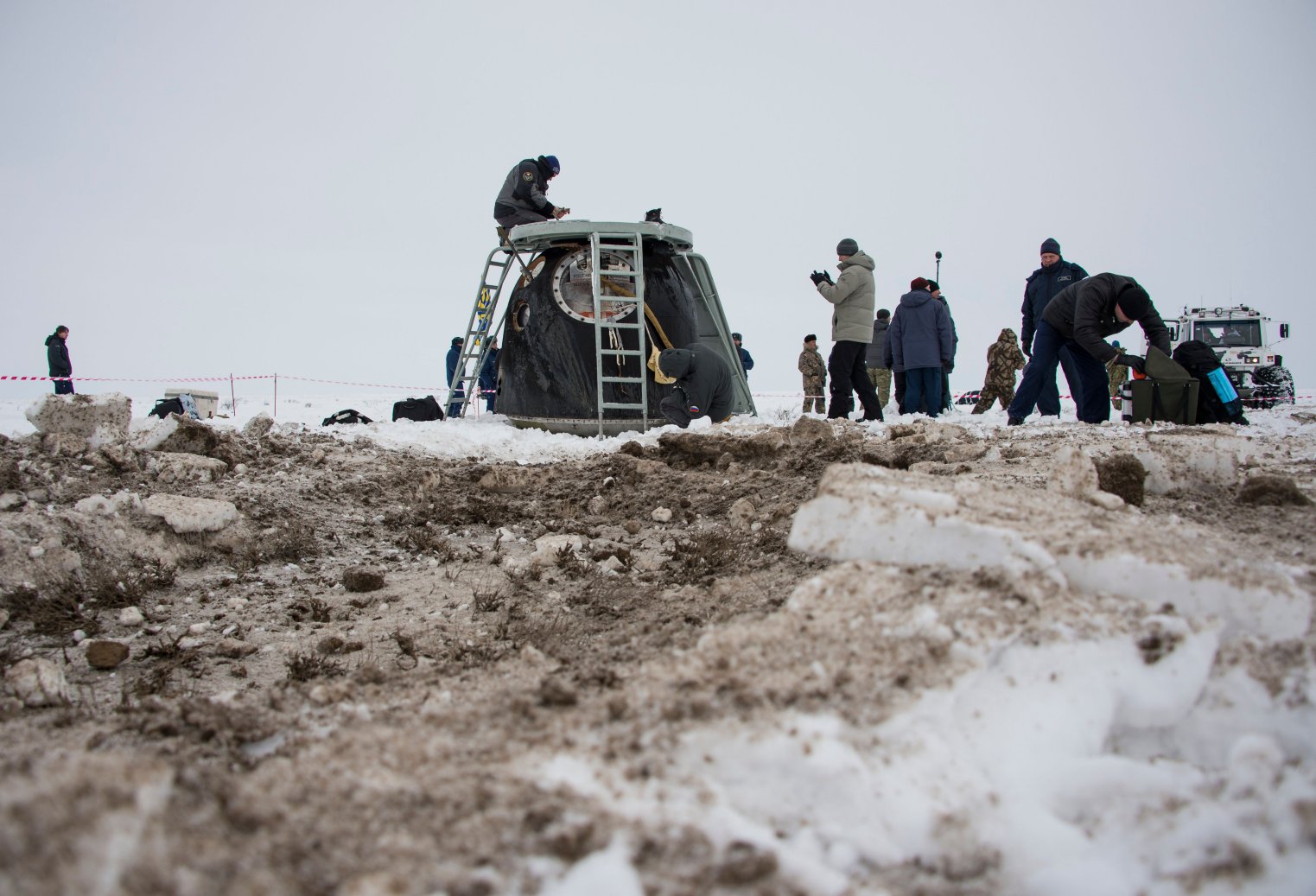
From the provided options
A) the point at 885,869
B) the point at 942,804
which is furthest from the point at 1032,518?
the point at 885,869

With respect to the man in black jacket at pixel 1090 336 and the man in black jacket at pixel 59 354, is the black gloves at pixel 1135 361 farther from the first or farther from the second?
the man in black jacket at pixel 59 354

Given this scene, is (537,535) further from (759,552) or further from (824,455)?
(824,455)

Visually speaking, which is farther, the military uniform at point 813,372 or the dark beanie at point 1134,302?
the military uniform at point 813,372

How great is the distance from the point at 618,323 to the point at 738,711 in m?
7.45

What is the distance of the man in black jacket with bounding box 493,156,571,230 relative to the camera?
9906 millimetres

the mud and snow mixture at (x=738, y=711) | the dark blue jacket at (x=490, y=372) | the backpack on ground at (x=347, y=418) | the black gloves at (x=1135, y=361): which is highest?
the dark blue jacket at (x=490, y=372)

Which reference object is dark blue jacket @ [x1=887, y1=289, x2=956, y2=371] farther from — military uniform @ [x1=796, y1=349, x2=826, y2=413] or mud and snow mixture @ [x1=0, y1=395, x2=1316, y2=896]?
mud and snow mixture @ [x1=0, y1=395, x2=1316, y2=896]

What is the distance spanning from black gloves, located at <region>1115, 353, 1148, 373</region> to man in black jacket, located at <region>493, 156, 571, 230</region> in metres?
6.17

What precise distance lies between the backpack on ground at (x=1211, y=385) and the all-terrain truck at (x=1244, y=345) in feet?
36.4

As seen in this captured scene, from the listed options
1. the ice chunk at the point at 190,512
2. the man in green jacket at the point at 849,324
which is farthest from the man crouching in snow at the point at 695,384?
the ice chunk at the point at 190,512

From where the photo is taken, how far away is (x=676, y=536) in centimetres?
482

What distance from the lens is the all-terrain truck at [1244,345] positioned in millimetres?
16984

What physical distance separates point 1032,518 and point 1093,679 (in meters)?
0.75

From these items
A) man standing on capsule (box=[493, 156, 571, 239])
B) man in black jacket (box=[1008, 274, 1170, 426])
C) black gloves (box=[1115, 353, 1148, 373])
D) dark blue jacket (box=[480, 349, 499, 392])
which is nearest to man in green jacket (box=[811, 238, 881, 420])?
man in black jacket (box=[1008, 274, 1170, 426])
